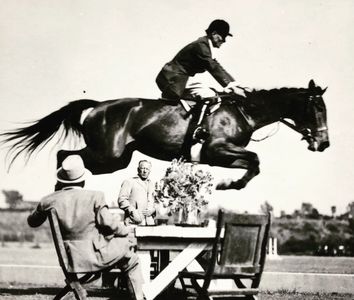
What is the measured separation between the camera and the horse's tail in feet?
19.8

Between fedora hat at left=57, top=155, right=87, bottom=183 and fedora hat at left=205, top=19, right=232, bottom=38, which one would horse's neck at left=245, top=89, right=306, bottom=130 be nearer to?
fedora hat at left=205, top=19, right=232, bottom=38

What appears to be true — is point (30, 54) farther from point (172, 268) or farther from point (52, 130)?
point (172, 268)

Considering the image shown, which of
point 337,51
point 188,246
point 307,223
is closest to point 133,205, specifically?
point 188,246

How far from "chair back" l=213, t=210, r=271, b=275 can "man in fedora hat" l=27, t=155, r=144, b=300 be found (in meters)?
0.45

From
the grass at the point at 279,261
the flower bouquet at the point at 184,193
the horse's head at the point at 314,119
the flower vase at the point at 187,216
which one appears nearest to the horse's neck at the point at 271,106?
the horse's head at the point at 314,119

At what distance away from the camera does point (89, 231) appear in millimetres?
2883

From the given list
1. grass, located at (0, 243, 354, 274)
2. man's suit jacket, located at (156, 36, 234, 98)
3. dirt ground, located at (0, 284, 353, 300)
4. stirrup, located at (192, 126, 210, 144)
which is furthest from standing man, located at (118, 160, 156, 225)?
grass, located at (0, 243, 354, 274)

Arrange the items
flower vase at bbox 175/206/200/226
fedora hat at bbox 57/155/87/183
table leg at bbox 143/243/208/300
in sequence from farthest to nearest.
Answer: flower vase at bbox 175/206/200/226 → table leg at bbox 143/243/208/300 → fedora hat at bbox 57/155/87/183

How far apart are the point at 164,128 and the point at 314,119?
152cm

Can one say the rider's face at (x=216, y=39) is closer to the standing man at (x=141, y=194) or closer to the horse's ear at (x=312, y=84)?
the horse's ear at (x=312, y=84)

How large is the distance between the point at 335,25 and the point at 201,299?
4.24m

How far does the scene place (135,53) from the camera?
261 inches

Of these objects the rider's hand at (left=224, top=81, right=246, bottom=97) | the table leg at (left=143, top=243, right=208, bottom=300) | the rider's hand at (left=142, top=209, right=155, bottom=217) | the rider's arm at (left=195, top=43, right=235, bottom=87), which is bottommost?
the table leg at (left=143, top=243, right=208, bottom=300)

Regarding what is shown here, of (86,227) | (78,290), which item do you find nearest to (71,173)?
(86,227)
